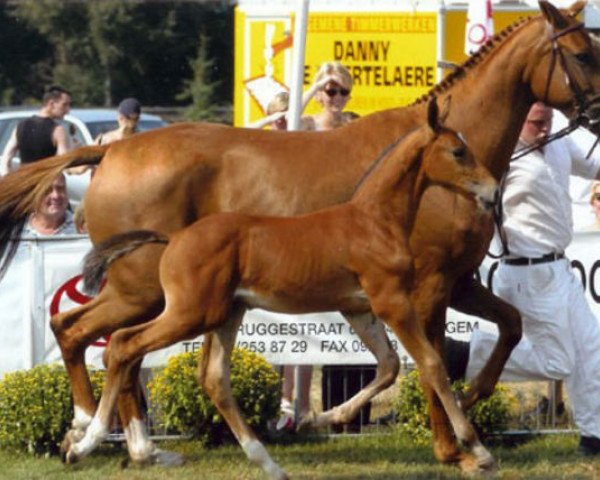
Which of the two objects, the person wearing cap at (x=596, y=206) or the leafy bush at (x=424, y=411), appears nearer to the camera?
the leafy bush at (x=424, y=411)

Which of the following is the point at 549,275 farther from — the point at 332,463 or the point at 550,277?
the point at 332,463

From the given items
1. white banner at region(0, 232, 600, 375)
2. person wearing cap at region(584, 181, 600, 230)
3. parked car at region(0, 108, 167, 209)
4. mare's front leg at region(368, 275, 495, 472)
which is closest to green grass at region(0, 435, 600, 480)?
white banner at region(0, 232, 600, 375)

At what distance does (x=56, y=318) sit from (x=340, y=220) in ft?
6.09

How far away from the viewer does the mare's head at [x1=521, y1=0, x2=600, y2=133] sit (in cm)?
814

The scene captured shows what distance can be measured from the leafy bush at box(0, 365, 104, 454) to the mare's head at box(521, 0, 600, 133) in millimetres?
2981

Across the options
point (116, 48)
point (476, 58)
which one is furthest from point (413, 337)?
point (116, 48)

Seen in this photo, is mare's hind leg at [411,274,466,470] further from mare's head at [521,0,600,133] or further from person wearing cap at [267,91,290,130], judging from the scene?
person wearing cap at [267,91,290,130]

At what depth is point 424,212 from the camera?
8.08 m

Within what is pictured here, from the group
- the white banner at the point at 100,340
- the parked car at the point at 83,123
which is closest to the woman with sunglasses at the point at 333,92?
the white banner at the point at 100,340

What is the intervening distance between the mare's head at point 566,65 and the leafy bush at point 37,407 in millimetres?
2981

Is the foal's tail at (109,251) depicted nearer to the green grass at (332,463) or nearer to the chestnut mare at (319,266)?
the chestnut mare at (319,266)

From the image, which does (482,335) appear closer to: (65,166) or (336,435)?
(336,435)

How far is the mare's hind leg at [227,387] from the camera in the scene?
24.7 ft

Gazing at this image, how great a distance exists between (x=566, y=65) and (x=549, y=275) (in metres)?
1.23
